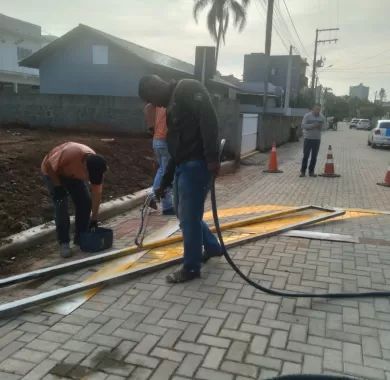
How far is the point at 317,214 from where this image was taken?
6.42m

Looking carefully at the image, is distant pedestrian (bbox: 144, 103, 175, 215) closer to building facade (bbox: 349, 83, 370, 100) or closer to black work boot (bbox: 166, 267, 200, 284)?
black work boot (bbox: 166, 267, 200, 284)

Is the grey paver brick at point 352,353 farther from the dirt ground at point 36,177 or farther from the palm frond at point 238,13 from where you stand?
the palm frond at point 238,13


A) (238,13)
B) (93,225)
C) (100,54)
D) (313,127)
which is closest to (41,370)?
(93,225)

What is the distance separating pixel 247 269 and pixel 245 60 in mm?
64662

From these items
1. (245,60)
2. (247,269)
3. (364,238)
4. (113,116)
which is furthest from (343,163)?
(245,60)

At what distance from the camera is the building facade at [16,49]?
34188 millimetres

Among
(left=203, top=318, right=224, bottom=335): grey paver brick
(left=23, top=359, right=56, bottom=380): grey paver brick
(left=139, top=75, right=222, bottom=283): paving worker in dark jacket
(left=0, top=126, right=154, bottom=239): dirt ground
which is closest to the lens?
(left=23, top=359, right=56, bottom=380): grey paver brick

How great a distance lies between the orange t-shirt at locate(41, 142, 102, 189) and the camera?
408 cm

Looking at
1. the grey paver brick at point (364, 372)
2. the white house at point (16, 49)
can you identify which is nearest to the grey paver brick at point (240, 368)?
the grey paver brick at point (364, 372)

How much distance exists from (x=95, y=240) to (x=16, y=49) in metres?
39.4

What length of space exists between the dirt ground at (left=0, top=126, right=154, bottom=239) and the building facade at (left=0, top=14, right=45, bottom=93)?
27.2 metres

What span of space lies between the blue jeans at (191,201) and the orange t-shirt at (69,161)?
91 centimetres

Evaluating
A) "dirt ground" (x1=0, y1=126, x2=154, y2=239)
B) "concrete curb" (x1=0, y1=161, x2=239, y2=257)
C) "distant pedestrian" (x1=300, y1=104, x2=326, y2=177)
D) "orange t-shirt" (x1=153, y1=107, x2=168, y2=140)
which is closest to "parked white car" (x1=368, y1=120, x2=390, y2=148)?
"distant pedestrian" (x1=300, y1=104, x2=326, y2=177)

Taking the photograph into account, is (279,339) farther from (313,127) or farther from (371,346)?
(313,127)
